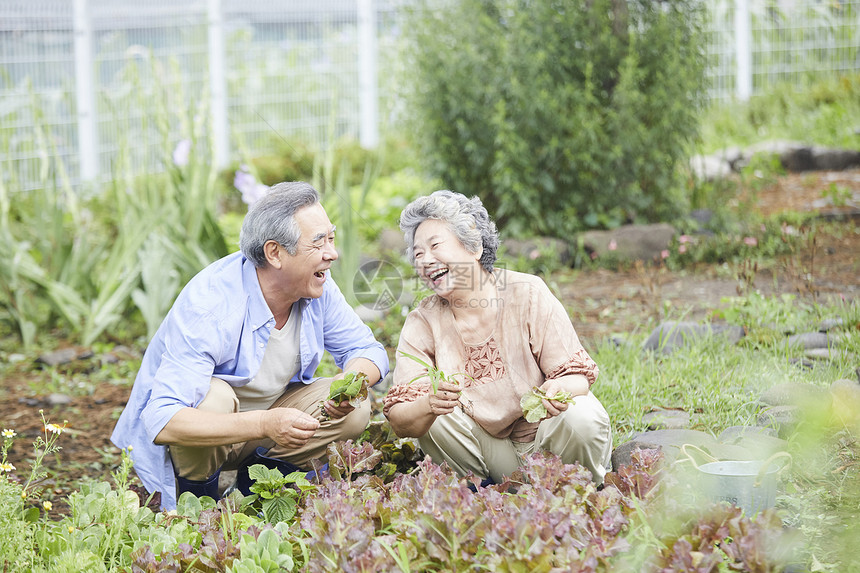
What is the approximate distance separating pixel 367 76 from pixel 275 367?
8.69 metres

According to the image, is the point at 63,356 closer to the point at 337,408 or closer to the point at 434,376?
the point at 337,408

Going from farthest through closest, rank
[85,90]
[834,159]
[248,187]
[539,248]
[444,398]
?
1. [834,159]
2. [85,90]
3. [539,248]
4. [248,187]
5. [444,398]

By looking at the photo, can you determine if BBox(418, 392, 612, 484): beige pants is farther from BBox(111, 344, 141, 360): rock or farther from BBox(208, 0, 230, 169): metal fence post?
BBox(208, 0, 230, 169): metal fence post

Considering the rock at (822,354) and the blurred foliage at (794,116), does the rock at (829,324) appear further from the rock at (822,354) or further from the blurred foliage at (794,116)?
the blurred foliage at (794,116)

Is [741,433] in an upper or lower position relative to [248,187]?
lower

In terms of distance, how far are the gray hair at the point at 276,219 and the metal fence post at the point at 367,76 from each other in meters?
8.38

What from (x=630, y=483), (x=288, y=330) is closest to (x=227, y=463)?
(x=288, y=330)

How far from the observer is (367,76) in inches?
440

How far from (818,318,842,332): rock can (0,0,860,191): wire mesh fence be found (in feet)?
10.9

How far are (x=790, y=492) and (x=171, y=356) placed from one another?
6.48 ft

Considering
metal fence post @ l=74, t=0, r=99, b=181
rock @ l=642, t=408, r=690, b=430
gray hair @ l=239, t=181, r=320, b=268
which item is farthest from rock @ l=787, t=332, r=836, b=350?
metal fence post @ l=74, t=0, r=99, b=181

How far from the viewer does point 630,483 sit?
241cm

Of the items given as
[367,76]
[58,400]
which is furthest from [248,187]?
[367,76]

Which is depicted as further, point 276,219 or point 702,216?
point 702,216
